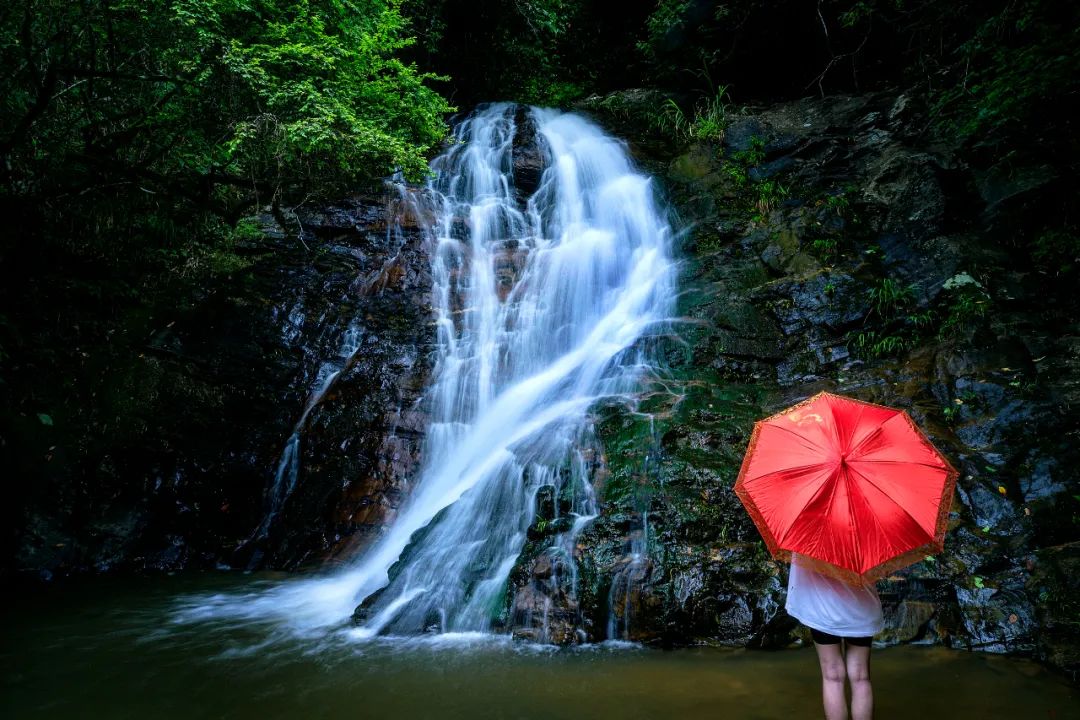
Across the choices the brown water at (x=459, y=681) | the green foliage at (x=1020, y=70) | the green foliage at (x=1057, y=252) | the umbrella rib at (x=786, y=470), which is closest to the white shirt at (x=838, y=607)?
the umbrella rib at (x=786, y=470)

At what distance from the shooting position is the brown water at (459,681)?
343cm

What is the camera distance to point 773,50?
1338 centimetres

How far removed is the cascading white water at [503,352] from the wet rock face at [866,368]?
0.72m

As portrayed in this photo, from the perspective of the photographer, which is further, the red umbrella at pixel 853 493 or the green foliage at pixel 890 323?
the green foliage at pixel 890 323

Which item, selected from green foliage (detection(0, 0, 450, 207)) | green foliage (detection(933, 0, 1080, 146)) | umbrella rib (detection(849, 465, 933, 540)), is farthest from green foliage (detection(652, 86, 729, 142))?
umbrella rib (detection(849, 465, 933, 540))

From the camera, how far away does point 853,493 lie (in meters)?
2.40

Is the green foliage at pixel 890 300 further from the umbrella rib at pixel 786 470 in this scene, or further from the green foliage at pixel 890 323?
the umbrella rib at pixel 786 470

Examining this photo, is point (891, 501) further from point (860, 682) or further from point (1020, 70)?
point (1020, 70)

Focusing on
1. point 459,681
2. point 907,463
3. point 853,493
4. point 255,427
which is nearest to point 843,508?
point 853,493

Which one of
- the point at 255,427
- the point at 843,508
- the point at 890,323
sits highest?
the point at 890,323

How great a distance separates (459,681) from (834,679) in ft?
7.62

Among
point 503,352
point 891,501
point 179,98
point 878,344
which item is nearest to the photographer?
point 891,501

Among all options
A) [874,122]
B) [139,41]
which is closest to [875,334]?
[874,122]

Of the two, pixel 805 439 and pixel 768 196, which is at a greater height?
pixel 768 196
